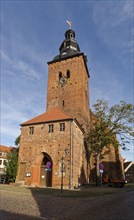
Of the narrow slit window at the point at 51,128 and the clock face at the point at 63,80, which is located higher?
the clock face at the point at 63,80

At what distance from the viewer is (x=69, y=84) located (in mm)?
34375

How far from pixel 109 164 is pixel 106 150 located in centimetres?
242

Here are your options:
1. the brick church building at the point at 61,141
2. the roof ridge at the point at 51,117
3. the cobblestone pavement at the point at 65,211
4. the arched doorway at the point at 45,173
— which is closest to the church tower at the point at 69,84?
the brick church building at the point at 61,141

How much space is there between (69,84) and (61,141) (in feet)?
43.8

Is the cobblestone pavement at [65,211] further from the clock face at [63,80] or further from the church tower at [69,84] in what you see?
the clock face at [63,80]

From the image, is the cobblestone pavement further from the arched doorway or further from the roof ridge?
the roof ridge

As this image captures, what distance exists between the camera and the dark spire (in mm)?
37719

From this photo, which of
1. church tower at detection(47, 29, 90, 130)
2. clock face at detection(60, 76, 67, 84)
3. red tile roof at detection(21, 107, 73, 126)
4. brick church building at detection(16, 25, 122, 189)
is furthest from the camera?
clock face at detection(60, 76, 67, 84)

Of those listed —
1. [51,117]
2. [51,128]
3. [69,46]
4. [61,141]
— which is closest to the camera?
[61,141]

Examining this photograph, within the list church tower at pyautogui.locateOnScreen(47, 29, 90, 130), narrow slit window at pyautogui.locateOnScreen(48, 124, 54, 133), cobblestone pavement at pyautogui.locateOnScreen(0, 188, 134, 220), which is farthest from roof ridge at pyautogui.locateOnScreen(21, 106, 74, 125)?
cobblestone pavement at pyautogui.locateOnScreen(0, 188, 134, 220)

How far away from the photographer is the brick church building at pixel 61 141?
23203 mm

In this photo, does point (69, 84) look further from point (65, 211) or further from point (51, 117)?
point (65, 211)

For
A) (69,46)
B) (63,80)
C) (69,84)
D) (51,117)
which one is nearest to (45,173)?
(51,117)

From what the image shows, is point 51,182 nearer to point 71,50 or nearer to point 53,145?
point 53,145
